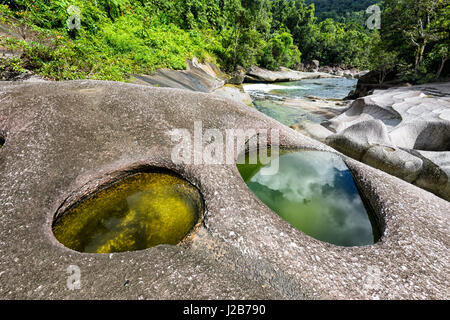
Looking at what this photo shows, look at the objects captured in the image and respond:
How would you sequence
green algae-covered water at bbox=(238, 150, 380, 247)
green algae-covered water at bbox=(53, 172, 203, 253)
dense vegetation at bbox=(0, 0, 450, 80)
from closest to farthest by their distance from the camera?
green algae-covered water at bbox=(53, 172, 203, 253), green algae-covered water at bbox=(238, 150, 380, 247), dense vegetation at bbox=(0, 0, 450, 80)

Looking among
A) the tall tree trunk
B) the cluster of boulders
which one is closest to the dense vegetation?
the tall tree trunk

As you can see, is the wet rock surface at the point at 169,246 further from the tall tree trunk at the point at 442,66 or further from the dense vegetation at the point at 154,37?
the tall tree trunk at the point at 442,66

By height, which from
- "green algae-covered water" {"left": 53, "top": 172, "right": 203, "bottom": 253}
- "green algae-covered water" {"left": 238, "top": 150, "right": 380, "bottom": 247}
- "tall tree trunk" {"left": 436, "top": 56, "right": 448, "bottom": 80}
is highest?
"tall tree trunk" {"left": 436, "top": 56, "right": 448, "bottom": 80}

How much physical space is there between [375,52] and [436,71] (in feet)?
19.7

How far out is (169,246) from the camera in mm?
2512

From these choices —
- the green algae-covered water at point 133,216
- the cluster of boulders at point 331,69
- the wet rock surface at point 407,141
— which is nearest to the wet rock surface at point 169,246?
the green algae-covered water at point 133,216

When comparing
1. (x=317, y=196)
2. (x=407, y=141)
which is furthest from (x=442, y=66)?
(x=317, y=196)

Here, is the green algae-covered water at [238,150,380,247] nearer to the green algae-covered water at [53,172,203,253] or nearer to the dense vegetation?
the green algae-covered water at [53,172,203,253]

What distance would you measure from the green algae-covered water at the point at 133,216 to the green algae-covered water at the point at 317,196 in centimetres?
170

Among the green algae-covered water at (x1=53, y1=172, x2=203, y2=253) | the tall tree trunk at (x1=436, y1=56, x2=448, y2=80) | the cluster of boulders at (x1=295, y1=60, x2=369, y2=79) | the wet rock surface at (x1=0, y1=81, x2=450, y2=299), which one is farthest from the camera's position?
the cluster of boulders at (x1=295, y1=60, x2=369, y2=79)

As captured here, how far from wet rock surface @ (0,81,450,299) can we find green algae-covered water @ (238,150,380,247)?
336 mm

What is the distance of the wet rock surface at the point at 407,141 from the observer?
526 cm

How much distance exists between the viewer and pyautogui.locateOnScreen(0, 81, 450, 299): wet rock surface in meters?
2.12
